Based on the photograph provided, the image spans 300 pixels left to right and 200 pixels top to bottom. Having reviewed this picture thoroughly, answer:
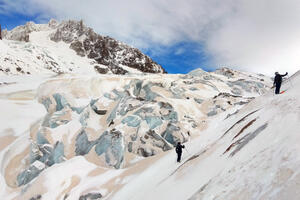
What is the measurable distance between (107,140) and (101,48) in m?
141

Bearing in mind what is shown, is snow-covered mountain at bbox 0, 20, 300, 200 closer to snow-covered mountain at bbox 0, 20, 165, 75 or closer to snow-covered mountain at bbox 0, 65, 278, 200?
snow-covered mountain at bbox 0, 65, 278, 200

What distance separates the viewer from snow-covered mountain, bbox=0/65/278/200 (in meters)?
18.1

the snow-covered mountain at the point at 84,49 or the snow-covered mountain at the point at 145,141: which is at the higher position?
the snow-covered mountain at the point at 84,49

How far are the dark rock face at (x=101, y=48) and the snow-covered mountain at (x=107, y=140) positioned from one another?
352ft

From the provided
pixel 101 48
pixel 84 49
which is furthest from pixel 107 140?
pixel 101 48

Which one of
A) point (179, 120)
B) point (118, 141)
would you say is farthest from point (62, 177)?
point (179, 120)

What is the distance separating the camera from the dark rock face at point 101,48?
15075 centimetres

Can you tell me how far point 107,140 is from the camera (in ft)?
83.0

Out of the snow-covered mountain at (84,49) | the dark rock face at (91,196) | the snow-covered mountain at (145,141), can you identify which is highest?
the snow-covered mountain at (84,49)

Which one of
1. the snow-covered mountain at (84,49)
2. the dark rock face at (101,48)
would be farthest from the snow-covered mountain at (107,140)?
the dark rock face at (101,48)

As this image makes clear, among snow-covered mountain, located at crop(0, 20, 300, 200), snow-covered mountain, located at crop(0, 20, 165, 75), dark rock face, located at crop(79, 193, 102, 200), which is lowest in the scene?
dark rock face, located at crop(79, 193, 102, 200)

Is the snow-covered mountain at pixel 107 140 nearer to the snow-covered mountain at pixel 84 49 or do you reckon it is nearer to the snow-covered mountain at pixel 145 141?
the snow-covered mountain at pixel 145 141

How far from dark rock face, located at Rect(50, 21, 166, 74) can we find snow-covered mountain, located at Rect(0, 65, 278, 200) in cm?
10730

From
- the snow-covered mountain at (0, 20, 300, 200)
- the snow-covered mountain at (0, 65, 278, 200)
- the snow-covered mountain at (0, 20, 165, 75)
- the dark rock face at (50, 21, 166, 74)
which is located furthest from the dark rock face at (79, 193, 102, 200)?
the dark rock face at (50, 21, 166, 74)
